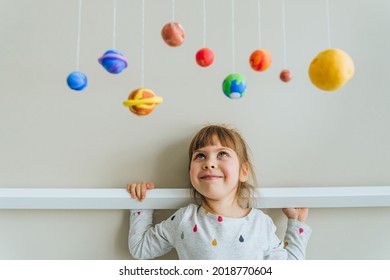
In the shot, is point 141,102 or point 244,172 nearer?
point 141,102

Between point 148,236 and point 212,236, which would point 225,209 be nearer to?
point 212,236

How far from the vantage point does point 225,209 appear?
804 millimetres

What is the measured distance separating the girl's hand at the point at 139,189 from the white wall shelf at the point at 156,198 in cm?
1

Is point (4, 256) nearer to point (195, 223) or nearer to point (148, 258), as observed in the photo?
point (148, 258)

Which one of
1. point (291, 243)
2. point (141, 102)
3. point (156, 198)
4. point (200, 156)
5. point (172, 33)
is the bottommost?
point (291, 243)

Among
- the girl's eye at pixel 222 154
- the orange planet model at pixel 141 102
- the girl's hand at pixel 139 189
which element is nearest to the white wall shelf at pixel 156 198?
the girl's hand at pixel 139 189

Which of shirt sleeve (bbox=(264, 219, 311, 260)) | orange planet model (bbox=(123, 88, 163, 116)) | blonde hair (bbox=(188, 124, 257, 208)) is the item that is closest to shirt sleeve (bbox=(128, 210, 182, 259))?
blonde hair (bbox=(188, 124, 257, 208))

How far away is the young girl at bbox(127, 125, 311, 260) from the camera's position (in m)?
0.76

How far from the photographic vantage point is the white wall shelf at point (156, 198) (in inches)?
31.9

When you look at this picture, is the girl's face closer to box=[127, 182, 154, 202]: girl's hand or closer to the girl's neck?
the girl's neck

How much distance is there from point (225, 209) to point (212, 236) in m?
0.08

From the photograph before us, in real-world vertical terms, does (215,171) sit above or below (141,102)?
below

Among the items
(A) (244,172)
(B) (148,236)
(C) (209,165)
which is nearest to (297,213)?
(A) (244,172)

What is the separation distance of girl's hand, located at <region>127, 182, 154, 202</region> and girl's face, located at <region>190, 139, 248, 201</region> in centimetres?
13
